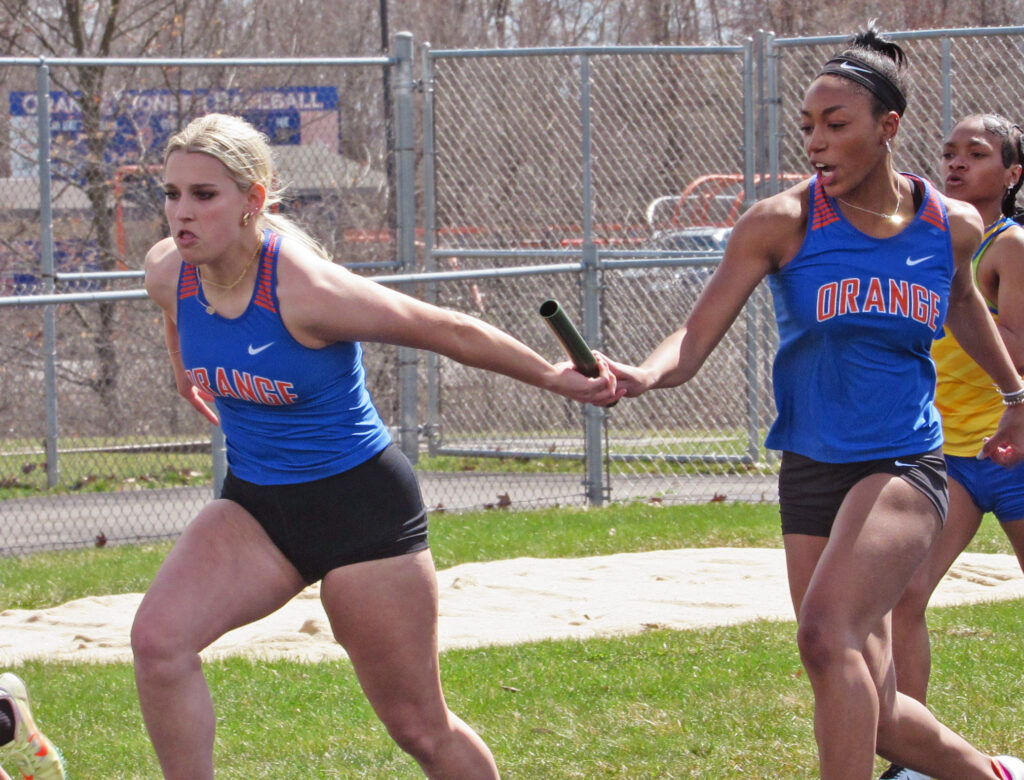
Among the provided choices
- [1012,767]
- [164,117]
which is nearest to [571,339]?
[1012,767]

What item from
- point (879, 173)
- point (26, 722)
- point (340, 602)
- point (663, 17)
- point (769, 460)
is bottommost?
point (769, 460)

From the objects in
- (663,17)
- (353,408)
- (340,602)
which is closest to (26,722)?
(340,602)

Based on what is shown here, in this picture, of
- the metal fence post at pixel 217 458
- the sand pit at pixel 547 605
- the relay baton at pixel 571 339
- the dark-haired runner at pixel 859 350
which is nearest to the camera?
the dark-haired runner at pixel 859 350

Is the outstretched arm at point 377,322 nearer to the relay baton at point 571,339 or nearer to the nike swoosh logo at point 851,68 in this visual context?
the relay baton at point 571,339

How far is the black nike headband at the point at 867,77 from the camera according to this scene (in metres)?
3.68

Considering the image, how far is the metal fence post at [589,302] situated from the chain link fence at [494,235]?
4 centimetres

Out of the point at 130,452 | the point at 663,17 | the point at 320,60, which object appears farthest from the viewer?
the point at 663,17

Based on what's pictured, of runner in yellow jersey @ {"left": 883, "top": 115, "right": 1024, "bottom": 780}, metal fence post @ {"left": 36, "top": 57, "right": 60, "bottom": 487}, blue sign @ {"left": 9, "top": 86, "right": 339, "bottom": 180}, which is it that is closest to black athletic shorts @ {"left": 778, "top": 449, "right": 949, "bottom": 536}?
runner in yellow jersey @ {"left": 883, "top": 115, "right": 1024, "bottom": 780}

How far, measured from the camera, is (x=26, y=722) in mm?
3764

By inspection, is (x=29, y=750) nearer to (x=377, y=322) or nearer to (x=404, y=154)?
(x=377, y=322)

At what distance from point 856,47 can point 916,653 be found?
1859 millimetres

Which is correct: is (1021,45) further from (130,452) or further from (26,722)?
(26,722)

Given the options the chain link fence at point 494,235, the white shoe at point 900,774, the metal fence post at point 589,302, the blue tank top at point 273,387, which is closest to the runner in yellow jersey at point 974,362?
the white shoe at point 900,774

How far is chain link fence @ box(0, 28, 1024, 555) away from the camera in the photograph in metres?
11.0
